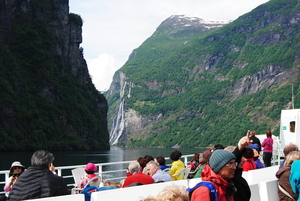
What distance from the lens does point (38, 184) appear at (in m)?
4.82

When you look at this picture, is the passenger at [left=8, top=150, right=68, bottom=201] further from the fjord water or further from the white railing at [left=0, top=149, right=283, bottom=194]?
the fjord water

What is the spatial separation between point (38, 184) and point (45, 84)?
100312mm

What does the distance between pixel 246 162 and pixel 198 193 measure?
4.11m

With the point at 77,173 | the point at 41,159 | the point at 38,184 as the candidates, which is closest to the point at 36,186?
the point at 38,184

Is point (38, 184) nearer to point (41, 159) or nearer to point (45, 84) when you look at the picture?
point (41, 159)

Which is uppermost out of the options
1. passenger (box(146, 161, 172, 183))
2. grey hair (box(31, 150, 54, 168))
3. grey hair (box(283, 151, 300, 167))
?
grey hair (box(31, 150, 54, 168))

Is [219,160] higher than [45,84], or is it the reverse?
[45,84]

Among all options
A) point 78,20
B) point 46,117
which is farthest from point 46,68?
point 78,20

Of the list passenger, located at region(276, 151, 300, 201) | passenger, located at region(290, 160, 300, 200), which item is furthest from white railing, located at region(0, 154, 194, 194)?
passenger, located at region(290, 160, 300, 200)

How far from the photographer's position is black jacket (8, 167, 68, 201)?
480cm

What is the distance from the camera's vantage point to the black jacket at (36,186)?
189 inches

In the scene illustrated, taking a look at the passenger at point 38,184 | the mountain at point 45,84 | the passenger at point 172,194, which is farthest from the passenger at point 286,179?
the mountain at point 45,84

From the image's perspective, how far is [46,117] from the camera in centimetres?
9600

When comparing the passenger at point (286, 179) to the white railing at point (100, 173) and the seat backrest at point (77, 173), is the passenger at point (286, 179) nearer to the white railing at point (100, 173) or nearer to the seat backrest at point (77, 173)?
the white railing at point (100, 173)
